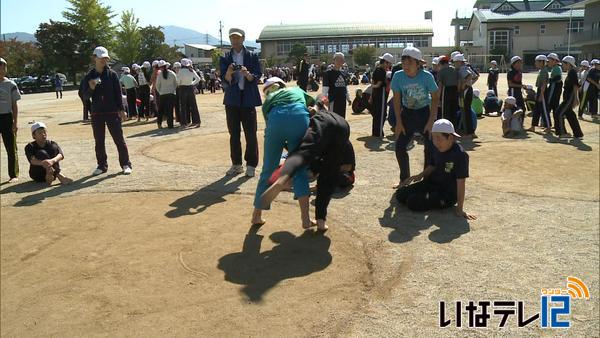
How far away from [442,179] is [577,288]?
2.14 meters

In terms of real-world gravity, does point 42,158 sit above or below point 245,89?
below

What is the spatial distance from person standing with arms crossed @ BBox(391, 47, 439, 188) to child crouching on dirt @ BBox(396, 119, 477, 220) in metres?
0.43

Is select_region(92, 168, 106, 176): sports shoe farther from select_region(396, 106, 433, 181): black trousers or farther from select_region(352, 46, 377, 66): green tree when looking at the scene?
select_region(352, 46, 377, 66): green tree

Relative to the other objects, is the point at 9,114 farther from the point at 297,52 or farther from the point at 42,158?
the point at 297,52

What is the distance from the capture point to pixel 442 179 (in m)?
5.92

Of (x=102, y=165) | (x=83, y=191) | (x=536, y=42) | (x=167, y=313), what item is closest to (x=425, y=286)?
(x=167, y=313)

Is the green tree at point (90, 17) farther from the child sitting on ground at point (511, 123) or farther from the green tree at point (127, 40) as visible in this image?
the child sitting on ground at point (511, 123)

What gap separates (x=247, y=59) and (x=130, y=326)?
4.73m

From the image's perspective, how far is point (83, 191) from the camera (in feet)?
24.5

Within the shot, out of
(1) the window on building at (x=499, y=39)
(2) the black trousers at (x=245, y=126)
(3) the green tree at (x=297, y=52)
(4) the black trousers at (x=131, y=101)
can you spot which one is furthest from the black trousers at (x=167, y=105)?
(3) the green tree at (x=297, y=52)

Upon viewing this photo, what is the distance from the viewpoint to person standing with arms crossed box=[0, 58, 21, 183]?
26.3ft

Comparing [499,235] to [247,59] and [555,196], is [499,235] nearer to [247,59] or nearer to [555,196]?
[555,196]

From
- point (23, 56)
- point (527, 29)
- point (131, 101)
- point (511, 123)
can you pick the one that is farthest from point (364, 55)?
point (511, 123)

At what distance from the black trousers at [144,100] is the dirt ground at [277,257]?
9.33 metres
